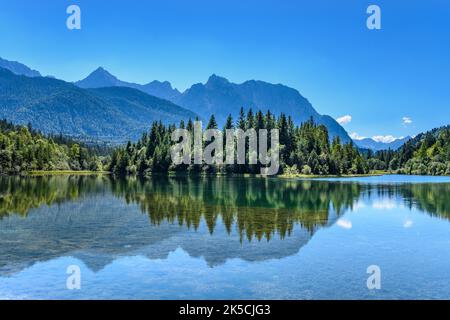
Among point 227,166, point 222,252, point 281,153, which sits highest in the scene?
point 281,153

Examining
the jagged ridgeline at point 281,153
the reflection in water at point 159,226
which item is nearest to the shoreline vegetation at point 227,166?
the jagged ridgeline at point 281,153

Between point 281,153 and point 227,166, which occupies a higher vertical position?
point 281,153

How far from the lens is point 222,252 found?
30484 mm

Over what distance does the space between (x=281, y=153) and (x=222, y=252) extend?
132001 mm

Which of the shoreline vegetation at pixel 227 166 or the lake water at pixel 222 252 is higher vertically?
the shoreline vegetation at pixel 227 166

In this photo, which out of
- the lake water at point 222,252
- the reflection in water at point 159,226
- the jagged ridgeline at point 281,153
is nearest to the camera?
the lake water at point 222,252

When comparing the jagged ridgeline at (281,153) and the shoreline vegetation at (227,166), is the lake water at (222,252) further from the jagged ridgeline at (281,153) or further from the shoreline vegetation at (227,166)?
the shoreline vegetation at (227,166)

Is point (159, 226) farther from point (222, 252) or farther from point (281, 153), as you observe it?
point (281, 153)

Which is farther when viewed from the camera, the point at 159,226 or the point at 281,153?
the point at 281,153

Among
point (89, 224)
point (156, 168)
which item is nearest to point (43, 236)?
point (89, 224)

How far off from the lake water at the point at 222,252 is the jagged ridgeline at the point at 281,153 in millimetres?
106010

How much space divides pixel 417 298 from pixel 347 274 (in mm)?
4384

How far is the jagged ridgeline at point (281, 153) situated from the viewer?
530 feet

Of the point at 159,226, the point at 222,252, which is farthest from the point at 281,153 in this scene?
the point at 222,252
